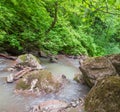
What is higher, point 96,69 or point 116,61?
point 116,61

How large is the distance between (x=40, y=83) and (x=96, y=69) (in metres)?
1.90

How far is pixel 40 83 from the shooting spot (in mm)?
7172

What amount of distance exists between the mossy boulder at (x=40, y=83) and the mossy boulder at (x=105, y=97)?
267 cm

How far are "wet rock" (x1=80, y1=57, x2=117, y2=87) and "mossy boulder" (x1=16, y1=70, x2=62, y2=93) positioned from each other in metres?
1.03

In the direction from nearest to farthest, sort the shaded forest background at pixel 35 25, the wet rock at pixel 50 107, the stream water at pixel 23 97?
the wet rock at pixel 50 107, the stream water at pixel 23 97, the shaded forest background at pixel 35 25

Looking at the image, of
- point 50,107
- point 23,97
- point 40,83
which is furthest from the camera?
point 40,83

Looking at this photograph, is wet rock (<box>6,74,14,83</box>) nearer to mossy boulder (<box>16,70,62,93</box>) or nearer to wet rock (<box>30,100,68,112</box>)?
mossy boulder (<box>16,70,62,93</box>)

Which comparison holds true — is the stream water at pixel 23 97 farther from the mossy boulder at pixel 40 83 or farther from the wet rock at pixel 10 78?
the mossy boulder at pixel 40 83

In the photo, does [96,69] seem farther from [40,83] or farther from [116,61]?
[40,83]

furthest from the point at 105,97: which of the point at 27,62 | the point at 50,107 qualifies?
the point at 27,62

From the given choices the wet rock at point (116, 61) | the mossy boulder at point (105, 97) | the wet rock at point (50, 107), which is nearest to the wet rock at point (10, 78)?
the wet rock at point (50, 107)

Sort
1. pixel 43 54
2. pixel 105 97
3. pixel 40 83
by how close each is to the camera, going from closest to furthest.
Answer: pixel 105 97 < pixel 40 83 < pixel 43 54

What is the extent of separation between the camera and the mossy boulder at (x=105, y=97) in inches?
163

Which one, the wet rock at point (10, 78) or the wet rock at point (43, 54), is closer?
the wet rock at point (10, 78)
